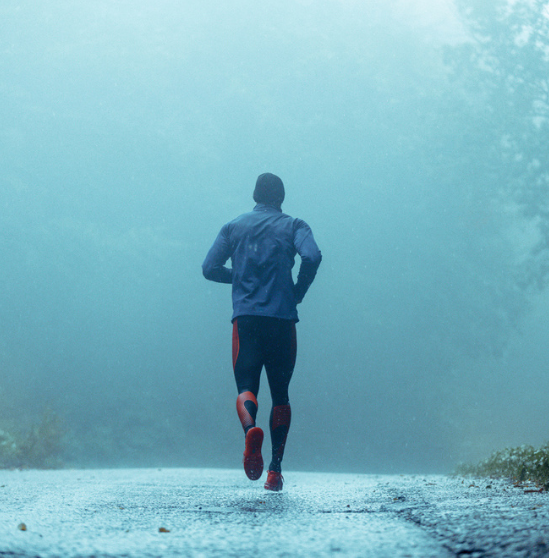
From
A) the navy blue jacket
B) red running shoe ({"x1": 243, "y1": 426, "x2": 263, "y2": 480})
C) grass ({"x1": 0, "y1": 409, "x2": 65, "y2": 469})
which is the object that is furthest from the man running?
grass ({"x1": 0, "y1": 409, "x2": 65, "y2": 469})

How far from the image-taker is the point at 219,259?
13.9ft

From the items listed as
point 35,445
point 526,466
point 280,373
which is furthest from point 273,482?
point 35,445

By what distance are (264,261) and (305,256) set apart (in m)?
0.26

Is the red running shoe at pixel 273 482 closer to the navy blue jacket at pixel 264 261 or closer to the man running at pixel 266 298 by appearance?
the man running at pixel 266 298

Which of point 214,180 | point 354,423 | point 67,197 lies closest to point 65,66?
point 67,197

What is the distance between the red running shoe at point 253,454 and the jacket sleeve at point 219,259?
116 cm

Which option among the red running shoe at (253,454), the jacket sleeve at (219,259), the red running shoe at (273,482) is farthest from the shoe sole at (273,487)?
the jacket sleeve at (219,259)

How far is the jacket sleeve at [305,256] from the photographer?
Result: 13.2 feet

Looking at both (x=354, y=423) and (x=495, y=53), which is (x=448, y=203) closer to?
(x=354, y=423)

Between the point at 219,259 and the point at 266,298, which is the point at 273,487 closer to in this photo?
the point at 266,298

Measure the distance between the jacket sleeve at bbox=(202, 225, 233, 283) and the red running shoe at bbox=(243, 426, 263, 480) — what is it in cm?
116

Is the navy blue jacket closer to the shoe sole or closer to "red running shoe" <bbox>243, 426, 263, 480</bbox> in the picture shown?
"red running shoe" <bbox>243, 426, 263, 480</bbox>

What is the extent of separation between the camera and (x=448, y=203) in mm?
53062

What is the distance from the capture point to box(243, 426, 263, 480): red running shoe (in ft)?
11.1
